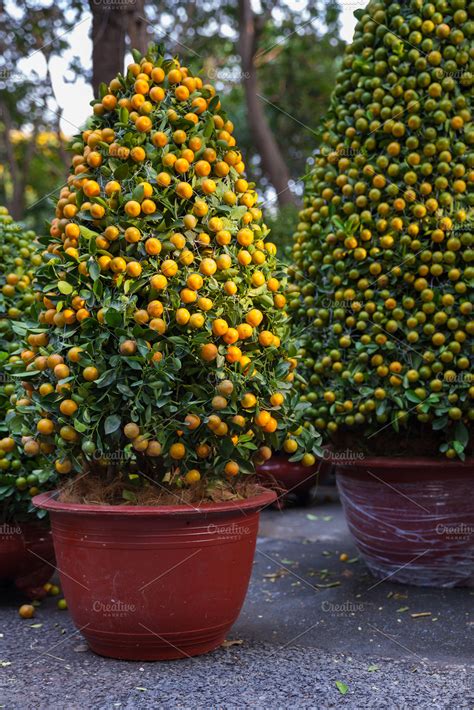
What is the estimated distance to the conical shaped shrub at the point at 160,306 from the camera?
303 centimetres

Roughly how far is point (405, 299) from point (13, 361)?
83.5 inches

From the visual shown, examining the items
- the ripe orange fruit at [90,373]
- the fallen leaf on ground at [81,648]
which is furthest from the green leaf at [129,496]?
the fallen leaf on ground at [81,648]

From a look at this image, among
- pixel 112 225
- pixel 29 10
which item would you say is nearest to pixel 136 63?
pixel 112 225

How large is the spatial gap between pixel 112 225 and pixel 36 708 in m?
1.93

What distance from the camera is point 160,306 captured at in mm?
3023

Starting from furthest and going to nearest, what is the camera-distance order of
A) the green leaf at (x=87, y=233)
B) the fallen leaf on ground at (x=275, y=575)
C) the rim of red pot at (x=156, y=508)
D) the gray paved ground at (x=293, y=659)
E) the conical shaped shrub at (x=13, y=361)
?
1. the fallen leaf on ground at (x=275, y=575)
2. the conical shaped shrub at (x=13, y=361)
3. the green leaf at (x=87, y=233)
4. the rim of red pot at (x=156, y=508)
5. the gray paved ground at (x=293, y=659)

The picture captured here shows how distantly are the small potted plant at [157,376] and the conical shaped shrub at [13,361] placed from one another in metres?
0.34

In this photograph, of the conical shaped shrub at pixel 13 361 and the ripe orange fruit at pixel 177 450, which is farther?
the conical shaped shrub at pixel 13 361

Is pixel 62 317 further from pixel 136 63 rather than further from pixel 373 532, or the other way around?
pixel 373 532
